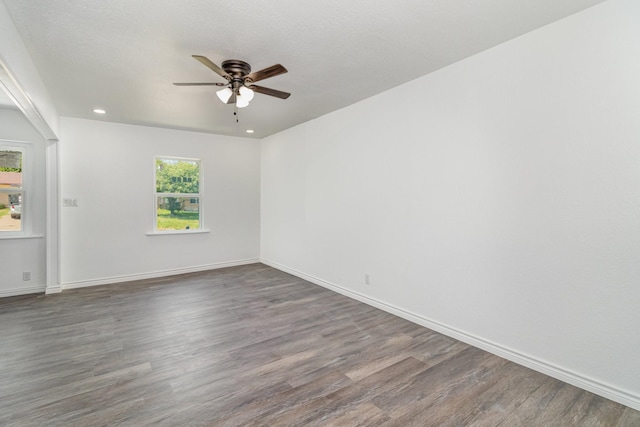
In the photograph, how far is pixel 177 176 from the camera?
542 cm

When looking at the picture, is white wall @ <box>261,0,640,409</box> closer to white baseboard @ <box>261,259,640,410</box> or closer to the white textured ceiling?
white baseboard @ <box>261,259,640,410</box>

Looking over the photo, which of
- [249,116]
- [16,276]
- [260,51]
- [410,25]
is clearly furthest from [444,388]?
[16,276]

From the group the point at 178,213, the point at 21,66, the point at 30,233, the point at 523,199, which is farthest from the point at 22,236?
the point at 523,199

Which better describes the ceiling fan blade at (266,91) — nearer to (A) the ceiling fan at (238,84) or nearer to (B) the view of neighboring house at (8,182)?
(A) the ceiling fan at (238,84)

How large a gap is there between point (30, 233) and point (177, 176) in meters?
2.15

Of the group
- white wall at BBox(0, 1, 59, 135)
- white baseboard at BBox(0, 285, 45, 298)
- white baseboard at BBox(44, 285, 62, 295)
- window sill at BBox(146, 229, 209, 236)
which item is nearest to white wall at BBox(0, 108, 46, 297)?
white baseboard at BBox(0, 285, 45, 298)

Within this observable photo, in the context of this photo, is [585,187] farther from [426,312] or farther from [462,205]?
[426,312]

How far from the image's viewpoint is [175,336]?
2926mm

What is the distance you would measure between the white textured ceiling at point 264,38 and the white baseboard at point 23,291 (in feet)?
8.99

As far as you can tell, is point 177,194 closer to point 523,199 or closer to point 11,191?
point 11,191

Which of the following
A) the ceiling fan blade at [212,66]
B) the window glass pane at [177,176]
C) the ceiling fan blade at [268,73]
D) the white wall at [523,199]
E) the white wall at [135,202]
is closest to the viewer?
the white wall at [523,199]

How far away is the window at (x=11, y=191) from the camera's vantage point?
13.8 feet

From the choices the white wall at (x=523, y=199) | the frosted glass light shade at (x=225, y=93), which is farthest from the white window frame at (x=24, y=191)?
the white wall at (x=523, y=199)

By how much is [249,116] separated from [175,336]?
3.07 metres
